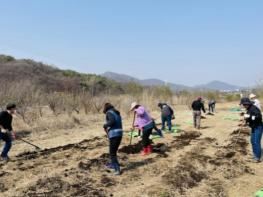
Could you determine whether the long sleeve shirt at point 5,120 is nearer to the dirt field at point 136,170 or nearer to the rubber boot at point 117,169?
the dirt field at point 136,170

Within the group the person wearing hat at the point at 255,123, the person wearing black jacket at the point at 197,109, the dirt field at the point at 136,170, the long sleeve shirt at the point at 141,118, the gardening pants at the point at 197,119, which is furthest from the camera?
the gardening pants at the point at 197,119

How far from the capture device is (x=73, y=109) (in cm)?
2512

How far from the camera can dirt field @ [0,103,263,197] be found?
330 inches

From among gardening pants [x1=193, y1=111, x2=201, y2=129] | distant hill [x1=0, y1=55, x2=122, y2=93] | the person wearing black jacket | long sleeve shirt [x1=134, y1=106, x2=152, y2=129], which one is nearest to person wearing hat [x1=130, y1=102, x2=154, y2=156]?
long sleeve shirt [x1=134, y1=106, x2=152, y2=129]

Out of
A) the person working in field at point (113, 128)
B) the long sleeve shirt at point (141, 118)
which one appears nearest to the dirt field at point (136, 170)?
the person working in field at point (113, 128)

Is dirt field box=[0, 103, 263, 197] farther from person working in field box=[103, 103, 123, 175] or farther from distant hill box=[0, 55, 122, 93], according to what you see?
distant hill box=[0, 55, 122, 93]

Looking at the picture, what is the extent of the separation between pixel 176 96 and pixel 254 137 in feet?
98.0

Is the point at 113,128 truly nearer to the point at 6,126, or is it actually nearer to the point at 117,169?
the point at 117,169

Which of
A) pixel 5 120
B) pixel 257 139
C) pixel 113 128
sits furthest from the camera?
pixel 5 120

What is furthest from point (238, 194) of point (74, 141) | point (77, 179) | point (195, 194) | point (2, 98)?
point (2, 98)

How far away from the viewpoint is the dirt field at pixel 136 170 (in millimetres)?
8383

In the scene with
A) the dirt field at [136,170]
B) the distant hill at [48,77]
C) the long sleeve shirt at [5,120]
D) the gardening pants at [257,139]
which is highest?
the distant hill at [48,77]

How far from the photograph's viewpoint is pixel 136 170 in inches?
396

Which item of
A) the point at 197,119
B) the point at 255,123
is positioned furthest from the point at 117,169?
the point at 197,119
